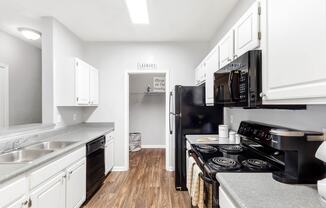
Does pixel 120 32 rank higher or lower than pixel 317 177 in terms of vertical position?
higher

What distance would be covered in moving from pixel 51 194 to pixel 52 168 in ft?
0.76

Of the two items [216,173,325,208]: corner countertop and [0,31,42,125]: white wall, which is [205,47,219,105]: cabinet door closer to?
[216,173,325,208]: corner countertop

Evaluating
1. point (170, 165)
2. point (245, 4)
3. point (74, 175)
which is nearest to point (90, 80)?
point (74, 175)

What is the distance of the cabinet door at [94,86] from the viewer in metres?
3.80

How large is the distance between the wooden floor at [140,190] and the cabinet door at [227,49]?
6.19 feet

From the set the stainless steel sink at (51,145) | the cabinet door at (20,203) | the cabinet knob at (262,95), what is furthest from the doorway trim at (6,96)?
the cabinet knob at (262,95)

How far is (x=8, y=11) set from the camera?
2.95 metres

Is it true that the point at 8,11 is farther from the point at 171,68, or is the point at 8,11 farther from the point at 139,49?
the point at 171,68

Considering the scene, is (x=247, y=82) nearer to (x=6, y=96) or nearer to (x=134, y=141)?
(x=6, y=96)

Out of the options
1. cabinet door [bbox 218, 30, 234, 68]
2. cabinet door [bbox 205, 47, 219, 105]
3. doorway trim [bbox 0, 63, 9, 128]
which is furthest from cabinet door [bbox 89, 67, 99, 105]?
cabinet door [bbox 218, 30, 234, 68]

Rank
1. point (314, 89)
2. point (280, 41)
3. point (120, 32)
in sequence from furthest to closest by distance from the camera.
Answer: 1. point (120, 32)
2. point (280, 41)
3. point (314, 89)

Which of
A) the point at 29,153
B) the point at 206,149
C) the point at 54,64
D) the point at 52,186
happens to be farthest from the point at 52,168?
the point at 54,64

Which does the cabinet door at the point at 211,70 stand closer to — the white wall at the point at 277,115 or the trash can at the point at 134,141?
the white wall at the point at 277,115

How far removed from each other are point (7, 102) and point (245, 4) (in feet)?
13.5
